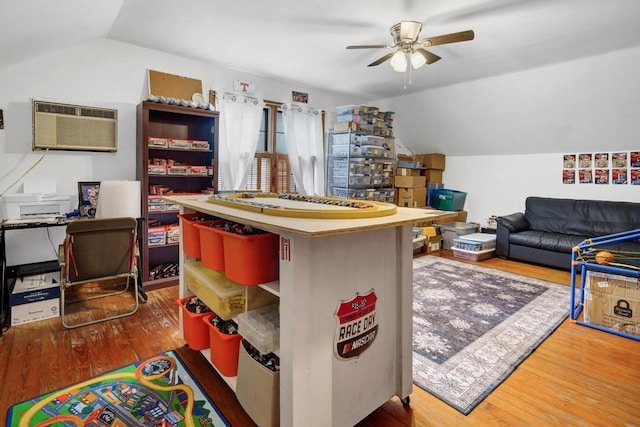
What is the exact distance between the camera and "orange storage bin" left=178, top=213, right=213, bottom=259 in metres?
2.07

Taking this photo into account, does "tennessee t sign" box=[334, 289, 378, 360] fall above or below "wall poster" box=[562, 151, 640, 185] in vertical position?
below

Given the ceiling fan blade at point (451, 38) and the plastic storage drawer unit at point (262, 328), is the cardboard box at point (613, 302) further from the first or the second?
the plastic storage drawer unit at point (262, 328)

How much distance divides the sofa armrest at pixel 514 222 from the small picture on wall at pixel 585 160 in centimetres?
101

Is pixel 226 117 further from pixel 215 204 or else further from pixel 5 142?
pixel 215 204

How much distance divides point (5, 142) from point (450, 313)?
14.1ft

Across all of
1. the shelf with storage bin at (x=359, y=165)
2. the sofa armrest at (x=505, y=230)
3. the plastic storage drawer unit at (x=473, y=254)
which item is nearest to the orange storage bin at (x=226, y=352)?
the shelf with storage bin at (x=359, y=165)

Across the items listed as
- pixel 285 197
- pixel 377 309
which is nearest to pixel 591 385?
pixel 377 309

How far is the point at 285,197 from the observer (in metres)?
2.42

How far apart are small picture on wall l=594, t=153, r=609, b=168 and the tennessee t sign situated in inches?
191

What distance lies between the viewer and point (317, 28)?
10.0ft

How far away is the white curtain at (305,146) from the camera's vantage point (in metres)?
4.96

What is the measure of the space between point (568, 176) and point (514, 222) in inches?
41.0

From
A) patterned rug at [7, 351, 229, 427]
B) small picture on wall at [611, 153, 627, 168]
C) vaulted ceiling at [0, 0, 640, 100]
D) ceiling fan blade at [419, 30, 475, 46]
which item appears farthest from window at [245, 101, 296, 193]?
small picture on wall at [611, 153, 627, 168]

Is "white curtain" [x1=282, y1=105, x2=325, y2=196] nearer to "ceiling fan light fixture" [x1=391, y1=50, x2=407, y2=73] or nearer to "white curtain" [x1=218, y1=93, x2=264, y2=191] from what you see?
"white curtain" [x1=218, y1=93, x2=264, y2=191]
